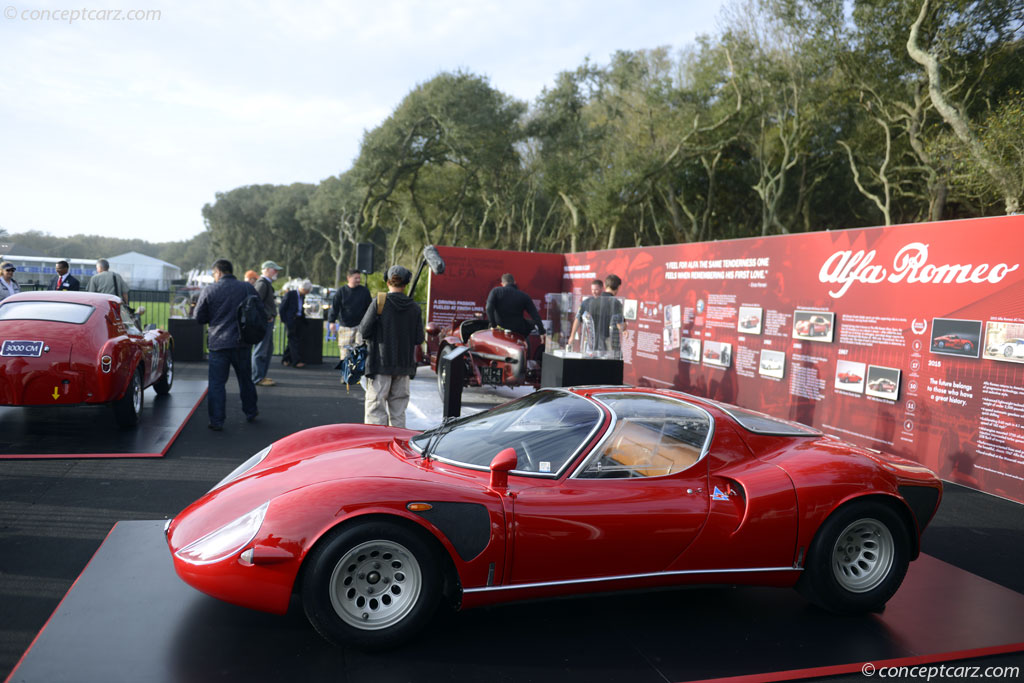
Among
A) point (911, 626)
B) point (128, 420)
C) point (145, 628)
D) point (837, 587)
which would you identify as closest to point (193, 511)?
point (145, 628)

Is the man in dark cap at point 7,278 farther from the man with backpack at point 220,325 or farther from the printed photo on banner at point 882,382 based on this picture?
the printed photo on banner at point 882,382

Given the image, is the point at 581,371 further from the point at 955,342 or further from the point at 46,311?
the point at 46,311

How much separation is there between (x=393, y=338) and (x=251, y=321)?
2161 millimetres

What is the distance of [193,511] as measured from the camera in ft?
11.4

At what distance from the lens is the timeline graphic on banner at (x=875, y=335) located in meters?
6.73

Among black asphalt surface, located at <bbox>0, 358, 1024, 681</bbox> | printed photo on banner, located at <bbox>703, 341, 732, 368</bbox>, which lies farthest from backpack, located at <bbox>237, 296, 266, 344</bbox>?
printed photo on banner, located at <bbox>703, 341, 732, 368</bbox>

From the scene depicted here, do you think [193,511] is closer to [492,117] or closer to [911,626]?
[911,626]

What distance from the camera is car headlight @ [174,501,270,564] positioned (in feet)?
10.1

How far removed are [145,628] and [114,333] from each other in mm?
4956

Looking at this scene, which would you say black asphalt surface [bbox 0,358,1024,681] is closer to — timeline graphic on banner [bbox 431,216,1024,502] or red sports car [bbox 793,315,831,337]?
timeline graphic on banner [bbox 431,216,1024,502]

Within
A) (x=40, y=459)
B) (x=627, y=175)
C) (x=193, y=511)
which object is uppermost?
(x=627, y=175)

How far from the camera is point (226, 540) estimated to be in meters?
3.12

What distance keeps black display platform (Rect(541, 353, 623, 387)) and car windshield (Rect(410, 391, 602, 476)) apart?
5138 millimetres

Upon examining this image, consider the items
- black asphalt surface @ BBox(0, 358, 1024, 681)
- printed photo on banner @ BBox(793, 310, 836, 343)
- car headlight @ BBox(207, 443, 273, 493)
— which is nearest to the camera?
black asphalt surface @ BBox(0, 358, 1024, 681)
